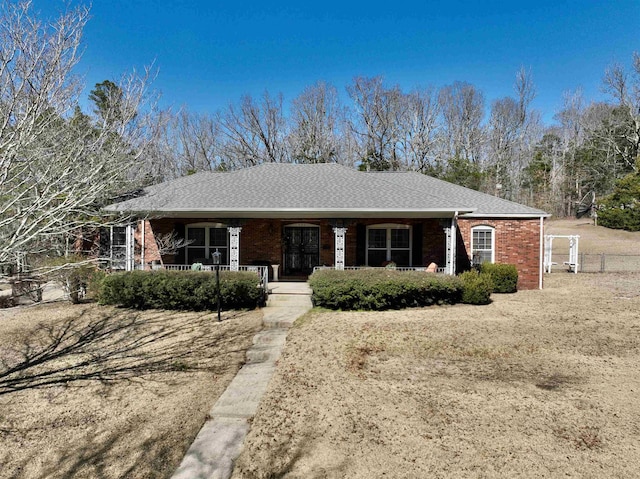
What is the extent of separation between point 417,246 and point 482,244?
256 centimetres

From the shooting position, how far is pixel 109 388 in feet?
17.1

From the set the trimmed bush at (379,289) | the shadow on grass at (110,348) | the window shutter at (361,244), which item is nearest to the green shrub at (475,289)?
the trimmed bush at (379,289)

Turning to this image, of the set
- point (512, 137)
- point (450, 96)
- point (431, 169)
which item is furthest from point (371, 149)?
point (512, 137)

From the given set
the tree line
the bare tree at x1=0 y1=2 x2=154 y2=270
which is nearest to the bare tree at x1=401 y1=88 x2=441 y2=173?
the tree line

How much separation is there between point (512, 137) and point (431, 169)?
43.0ft

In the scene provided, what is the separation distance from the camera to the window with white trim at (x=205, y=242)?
47.2 feet

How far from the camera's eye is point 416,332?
783 centimetres

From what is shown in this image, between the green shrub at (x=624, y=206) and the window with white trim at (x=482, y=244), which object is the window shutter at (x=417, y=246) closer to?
the window with white trim at (x=482, y=244)

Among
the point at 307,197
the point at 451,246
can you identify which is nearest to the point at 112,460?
the point at 307,197

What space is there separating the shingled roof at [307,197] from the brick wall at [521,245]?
0.41 m

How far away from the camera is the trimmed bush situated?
9.82m

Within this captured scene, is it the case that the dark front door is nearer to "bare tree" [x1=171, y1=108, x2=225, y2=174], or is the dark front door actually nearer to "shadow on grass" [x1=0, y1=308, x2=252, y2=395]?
"shadow on grass" [x1=0, y1=308, x2=252, y2=395]

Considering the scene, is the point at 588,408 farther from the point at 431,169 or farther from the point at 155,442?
the point at 431,169

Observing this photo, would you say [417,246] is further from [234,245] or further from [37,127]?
[37,127]
